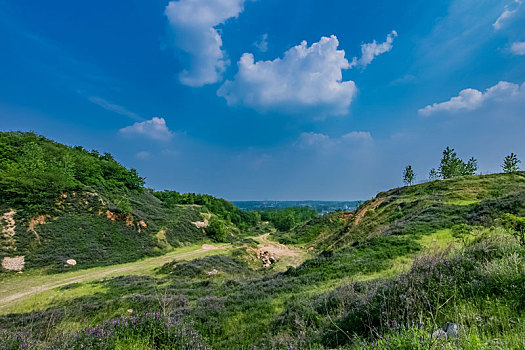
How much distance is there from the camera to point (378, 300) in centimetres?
435

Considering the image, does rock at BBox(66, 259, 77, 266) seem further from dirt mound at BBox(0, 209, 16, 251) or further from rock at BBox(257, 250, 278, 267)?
rock at BBox(257, 250, 278, 267)

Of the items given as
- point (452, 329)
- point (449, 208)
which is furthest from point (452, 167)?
point (452, 329)

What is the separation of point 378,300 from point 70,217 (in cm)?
3701

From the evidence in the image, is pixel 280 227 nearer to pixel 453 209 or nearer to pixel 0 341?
pixel 453 209

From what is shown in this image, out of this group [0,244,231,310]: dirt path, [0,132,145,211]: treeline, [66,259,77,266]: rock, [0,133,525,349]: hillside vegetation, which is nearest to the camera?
[0,133,525,349]: hillside vegetation

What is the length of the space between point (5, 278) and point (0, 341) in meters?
24.7

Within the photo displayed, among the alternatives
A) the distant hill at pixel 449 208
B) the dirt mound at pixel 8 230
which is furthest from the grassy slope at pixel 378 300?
the dirt mound at pixel 8 230

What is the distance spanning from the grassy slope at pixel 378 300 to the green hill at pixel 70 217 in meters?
12.4

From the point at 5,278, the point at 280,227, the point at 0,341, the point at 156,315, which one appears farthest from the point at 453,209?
the point at 280,227

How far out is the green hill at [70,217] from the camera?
23.4 meters

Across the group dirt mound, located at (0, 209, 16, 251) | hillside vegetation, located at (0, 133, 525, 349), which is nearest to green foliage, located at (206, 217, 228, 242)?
dirt mound, located at (0, 209, 16, 251)

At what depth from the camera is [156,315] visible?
13.9 ft

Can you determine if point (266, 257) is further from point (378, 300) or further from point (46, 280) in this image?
point (378, 300)

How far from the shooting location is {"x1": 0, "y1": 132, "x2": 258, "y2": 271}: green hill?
23391mm
